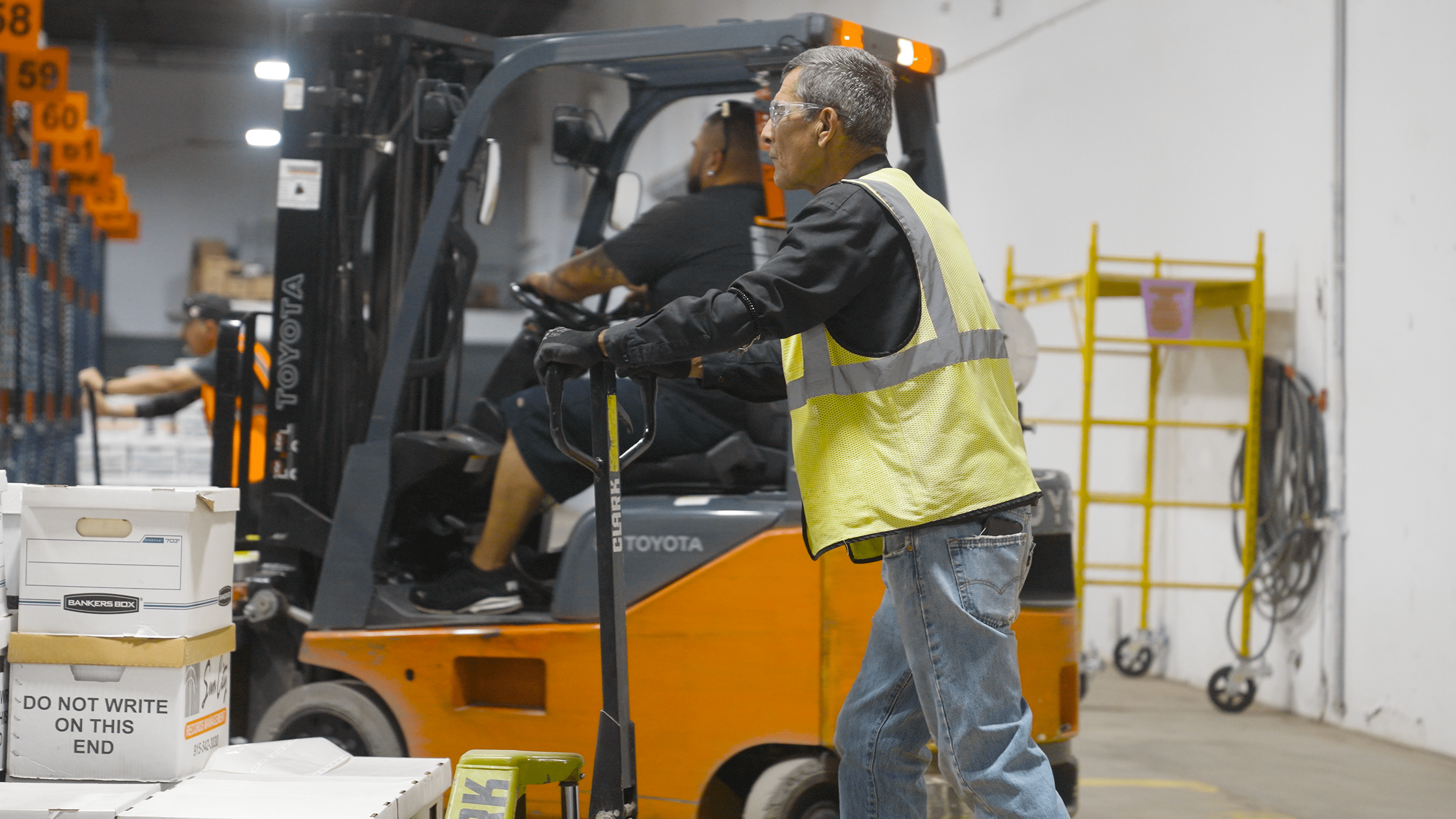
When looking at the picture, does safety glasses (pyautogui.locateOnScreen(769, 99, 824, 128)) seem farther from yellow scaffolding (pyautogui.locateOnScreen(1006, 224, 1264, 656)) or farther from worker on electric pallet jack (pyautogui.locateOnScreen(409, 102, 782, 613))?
yellow scaffolding (pyautogui.locateOnScreen(1006, 224, 1264, 656))

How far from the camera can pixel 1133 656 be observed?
7.32m

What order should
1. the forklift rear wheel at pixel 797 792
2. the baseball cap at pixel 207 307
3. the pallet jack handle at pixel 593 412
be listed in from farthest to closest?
the baseball cap at pixel 207 307, the forklift rear wheel at pixel 797 792, the pallet jack handle at pixel 593 412

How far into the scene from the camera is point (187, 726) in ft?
8.39

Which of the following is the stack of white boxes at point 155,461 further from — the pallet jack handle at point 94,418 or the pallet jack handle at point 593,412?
the pallet jack handle at point 593,412

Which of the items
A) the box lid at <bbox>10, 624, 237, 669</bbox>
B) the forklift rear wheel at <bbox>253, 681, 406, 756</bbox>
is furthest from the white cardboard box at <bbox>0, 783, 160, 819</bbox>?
the forklift rear wheel at <bbox>253, 681, 406, 756</bbox>

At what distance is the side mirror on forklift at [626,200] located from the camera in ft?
13.0

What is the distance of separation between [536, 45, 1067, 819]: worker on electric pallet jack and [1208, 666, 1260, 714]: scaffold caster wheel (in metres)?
4.66

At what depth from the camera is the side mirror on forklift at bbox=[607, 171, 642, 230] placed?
3.97 m

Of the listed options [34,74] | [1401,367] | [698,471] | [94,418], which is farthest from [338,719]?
[34,74]

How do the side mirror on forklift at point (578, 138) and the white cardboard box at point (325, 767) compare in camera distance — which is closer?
the white cardboard box at point (325, 767)

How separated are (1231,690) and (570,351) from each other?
5.17 metres

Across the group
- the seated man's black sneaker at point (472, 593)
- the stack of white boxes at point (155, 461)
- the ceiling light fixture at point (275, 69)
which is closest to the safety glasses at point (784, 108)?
the seated man's black sneaker at point (472, 593)

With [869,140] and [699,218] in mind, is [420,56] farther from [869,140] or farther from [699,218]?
[869,140]

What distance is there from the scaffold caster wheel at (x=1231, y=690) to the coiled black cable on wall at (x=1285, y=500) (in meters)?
0.11
